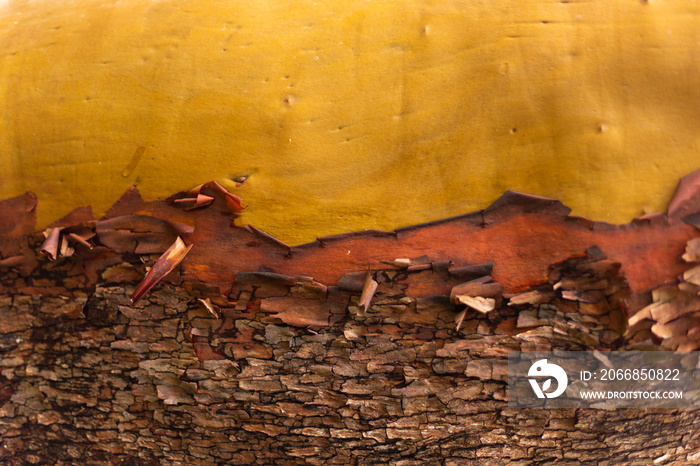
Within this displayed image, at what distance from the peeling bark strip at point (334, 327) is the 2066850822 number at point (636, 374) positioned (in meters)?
0.08

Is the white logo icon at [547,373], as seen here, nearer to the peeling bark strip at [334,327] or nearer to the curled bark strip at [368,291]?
the peeling bark strip at [334,327]

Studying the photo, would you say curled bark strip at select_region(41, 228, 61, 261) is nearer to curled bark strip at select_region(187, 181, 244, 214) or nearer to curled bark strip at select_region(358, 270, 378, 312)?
curled bark strip at select_region(187, 181, 244, 214)

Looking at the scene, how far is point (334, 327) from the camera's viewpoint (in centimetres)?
130

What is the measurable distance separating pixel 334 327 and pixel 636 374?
0.86 meters

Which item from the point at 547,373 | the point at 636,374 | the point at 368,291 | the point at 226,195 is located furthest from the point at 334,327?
the point at 636,374

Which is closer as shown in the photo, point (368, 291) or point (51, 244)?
point (368, 291)

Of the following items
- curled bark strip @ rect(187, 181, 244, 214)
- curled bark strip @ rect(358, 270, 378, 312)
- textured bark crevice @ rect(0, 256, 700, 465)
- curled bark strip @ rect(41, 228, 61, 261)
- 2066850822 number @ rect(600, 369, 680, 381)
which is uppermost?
curled bark strip @ rect(187, 181, 244, 214)

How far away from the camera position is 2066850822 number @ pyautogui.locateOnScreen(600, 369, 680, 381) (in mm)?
1293

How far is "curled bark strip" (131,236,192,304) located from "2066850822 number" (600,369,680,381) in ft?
4.08

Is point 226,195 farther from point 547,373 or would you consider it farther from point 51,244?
point 547,373

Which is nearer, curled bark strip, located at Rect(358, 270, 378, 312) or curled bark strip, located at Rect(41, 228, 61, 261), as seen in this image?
curled bark strip, located at Rect(358, 270, 378, 312)

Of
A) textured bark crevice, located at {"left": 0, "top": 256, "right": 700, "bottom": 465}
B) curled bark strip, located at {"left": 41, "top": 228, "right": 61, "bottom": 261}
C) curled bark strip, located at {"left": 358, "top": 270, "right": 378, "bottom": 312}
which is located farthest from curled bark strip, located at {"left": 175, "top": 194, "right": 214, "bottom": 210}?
curled bark strip, located at {"left": 358, "top": 270, "right": 378, "bottom": 312}

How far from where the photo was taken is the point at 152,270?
133 cm

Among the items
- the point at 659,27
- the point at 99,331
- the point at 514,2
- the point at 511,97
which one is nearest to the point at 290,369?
the point at 99,331
